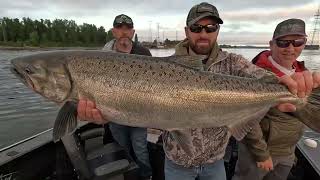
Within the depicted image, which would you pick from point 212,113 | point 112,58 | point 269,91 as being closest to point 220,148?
point 212,113

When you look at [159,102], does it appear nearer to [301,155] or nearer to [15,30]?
[301,155]

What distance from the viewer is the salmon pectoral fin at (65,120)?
10.7 feet

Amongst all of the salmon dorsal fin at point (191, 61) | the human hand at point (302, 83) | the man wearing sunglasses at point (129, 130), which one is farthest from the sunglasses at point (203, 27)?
the man wearing sunglasses at point (129, 130)

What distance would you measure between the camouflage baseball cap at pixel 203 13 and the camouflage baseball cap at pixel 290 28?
115cm

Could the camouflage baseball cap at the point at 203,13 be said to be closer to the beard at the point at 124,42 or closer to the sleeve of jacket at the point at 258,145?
the sleeve of jacket at the point at 258,145

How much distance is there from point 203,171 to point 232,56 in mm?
1226

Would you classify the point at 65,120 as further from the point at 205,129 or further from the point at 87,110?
the point at 205,129

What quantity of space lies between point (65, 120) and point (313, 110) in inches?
91.3

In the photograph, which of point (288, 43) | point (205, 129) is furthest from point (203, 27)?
point (288, 43)

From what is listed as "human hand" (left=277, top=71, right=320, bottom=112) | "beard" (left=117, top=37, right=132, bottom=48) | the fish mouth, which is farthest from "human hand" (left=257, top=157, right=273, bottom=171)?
"beard" (left=117, top=37, right=132, bottom=48)

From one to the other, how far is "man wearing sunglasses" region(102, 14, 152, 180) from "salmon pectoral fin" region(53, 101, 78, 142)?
2.52 metres

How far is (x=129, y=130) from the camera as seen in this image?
19.7 feet

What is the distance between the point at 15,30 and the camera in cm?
12650

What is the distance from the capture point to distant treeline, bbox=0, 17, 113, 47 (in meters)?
120
